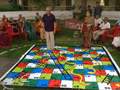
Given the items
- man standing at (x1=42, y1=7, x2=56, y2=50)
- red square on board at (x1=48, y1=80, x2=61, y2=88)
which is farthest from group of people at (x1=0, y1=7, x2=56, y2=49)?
red square on board at (x1=48, y1=80, x2=61, y2=88)

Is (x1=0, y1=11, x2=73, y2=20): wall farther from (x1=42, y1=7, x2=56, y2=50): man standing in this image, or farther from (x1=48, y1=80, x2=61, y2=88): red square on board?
(x1=48, y1=80, x2=61, y2=88): red square on board

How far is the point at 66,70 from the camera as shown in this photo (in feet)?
14.2

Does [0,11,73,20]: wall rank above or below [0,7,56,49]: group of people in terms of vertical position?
above

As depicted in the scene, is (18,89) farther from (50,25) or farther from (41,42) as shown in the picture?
(41,42)

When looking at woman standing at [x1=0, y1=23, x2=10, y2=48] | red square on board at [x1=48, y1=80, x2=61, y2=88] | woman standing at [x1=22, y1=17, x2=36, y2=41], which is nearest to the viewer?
red square on board at [x1=48, y1=80, x2=61, y2=88]

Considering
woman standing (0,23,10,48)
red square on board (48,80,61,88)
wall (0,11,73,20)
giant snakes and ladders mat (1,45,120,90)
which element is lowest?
red square on board (48,80,61,88)

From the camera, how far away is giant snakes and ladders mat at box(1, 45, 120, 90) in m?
3.66

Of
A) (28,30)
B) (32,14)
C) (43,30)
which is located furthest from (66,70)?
A: (32,14)

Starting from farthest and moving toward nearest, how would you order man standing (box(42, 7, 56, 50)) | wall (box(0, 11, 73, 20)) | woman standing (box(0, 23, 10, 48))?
wall (box(0, 11, 73, 20)), woman standing (box(0, 23, 10, 48)), man standing (box(42, 7, 56, 50))

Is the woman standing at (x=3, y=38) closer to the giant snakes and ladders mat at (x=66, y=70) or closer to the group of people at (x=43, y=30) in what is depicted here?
the group of people at (x=43, y=30)

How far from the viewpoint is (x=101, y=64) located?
4.73 m

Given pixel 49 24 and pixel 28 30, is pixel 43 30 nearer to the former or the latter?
pixel 49 24

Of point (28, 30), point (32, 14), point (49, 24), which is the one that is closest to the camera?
point (49, 24)

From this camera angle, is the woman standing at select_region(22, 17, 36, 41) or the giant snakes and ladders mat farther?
the woman standing at select_region(22, 17, 36, 41)
